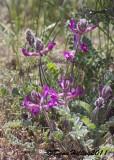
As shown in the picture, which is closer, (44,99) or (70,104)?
(44,99)

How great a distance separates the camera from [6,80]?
281 centimetres

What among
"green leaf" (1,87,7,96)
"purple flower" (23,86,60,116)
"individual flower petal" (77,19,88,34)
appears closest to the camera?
"purple flower" (23,86,60,116)

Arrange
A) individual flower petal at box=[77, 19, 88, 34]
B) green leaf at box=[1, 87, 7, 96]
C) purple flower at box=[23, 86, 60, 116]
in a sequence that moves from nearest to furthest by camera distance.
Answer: purple flower at box=[23, 86, 60, 116] → individual flower petal at box=[77, 19, 88, 34] → green leaf at box=[1, 87, 7, 96]

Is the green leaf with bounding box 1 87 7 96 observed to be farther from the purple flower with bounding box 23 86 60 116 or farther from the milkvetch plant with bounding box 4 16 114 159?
the purple flower with bounding box 23 86 60 116

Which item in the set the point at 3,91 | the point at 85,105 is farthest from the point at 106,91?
the point at 3,91

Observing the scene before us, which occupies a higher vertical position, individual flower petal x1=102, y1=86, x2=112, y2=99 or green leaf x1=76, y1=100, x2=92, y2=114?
individual flower petal x1=102, y1=86, x2=112, y2=99

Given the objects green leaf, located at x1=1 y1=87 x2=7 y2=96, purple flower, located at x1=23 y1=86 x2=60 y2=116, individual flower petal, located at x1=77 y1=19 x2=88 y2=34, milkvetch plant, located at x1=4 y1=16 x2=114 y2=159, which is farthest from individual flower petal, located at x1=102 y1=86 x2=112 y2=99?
green leaf, located at x1=1 y1=87 x2=7 y2=96

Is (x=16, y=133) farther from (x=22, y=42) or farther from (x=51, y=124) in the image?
(x=22, y=42)

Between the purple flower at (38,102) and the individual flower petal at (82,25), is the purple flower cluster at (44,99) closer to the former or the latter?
the purple flower at (38,102)

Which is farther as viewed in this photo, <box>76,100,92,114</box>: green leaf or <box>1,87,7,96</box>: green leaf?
<box>1,87,7,96</box>: green leaf

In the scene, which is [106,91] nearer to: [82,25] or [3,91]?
[82,25]

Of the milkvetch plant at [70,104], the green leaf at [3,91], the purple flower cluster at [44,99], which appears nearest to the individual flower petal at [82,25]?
the milkvetch plant at [70,104]

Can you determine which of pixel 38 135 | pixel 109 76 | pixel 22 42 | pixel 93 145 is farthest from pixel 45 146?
pixel 22 42

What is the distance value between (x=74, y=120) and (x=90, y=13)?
950 mm
